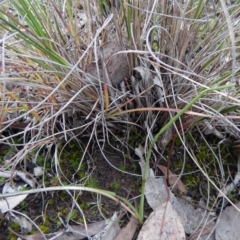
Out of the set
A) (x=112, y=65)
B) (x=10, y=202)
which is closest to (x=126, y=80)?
(x=112, y=65)

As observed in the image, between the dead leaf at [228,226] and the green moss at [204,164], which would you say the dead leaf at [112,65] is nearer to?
the green moss at [204,164]

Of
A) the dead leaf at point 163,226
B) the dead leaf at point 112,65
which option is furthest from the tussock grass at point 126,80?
the dead leaf at point 163,226

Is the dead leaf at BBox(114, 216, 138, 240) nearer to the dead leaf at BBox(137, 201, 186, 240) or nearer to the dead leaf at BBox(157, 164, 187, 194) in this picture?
the dead leaf at BBox(137, 201, 186, 240)

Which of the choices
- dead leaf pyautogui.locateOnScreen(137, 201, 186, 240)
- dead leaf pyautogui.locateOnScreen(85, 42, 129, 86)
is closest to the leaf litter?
dead leaf pyautogui.locateOnScreen(137, 201, 186, 240)

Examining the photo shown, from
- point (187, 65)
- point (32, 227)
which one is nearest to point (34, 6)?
point (187, 65)

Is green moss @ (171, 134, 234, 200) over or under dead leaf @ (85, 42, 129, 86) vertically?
under

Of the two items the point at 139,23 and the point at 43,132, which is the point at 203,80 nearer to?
the point at 139,23
